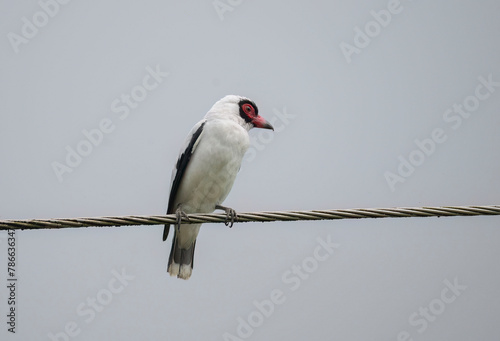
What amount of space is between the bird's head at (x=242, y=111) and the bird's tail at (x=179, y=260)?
1520mm

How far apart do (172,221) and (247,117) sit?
3.25 metres

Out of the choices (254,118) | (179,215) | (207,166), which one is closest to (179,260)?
(207,166)

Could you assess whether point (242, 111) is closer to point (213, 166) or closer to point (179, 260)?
point (213, 166)

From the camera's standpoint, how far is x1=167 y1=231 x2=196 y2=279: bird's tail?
7.91 meters

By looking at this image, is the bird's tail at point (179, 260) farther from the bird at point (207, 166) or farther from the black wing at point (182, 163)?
the black wing at point (182, 163)

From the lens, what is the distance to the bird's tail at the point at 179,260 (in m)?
7.91

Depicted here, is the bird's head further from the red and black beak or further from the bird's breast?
the bird's breast

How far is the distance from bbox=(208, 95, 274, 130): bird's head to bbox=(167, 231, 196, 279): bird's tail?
1.52 meters

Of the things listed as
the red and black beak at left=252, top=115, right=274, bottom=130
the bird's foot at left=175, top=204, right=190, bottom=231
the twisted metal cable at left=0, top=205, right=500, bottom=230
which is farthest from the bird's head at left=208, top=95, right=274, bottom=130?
the twisted metal cable at left=0, top=205, right=500, bottom=230

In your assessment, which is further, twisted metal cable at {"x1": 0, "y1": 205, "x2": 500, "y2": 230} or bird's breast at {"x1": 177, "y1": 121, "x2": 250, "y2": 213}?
bird's breast at {"x1": 177, "y1": 121, "x2": 250, "y2": 213}

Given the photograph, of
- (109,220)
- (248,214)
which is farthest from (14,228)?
(248,214)

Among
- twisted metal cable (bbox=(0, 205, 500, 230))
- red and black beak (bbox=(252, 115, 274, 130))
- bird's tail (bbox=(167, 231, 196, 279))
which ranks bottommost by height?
twisted metal cable (bbox=(0, 205, 500, 230))

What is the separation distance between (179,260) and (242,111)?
1.89m

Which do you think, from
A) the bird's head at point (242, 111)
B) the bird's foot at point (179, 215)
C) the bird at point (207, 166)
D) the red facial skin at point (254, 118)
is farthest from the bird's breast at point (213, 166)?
the red facial skin at point (254, 118)
